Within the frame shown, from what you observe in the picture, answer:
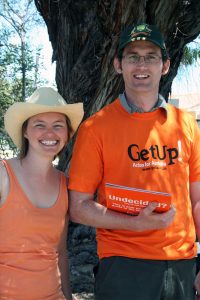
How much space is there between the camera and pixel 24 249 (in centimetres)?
245

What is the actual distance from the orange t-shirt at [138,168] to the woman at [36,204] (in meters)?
0.15

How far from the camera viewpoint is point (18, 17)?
1720 centimetres

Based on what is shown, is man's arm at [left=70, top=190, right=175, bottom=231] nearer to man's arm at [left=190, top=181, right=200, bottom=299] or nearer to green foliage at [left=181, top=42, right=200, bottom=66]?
man's arm at [left=190, top=181, right=200, bottom=299]

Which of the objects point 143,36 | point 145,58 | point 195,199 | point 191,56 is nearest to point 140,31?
point 143,36

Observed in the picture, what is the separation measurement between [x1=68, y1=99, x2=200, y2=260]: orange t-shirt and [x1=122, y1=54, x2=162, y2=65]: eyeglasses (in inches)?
12.3

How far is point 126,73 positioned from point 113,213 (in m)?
0.84

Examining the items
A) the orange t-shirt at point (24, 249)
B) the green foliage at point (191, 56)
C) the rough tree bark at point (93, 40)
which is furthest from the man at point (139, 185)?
the green foliage at point (191, 56)

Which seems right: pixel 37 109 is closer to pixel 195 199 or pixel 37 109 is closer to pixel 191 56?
pixel 195 199

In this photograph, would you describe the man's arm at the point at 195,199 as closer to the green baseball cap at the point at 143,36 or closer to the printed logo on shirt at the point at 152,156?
the printed logo on shirt at the point at 152,156

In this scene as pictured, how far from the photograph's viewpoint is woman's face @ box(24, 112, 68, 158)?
102 inches

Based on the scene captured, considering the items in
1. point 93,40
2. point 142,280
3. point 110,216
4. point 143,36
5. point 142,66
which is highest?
point 93,40

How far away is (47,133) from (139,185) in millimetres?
584

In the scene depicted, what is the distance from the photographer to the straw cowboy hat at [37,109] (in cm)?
263

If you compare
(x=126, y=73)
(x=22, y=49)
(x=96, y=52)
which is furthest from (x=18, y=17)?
(x=126, y=73)
